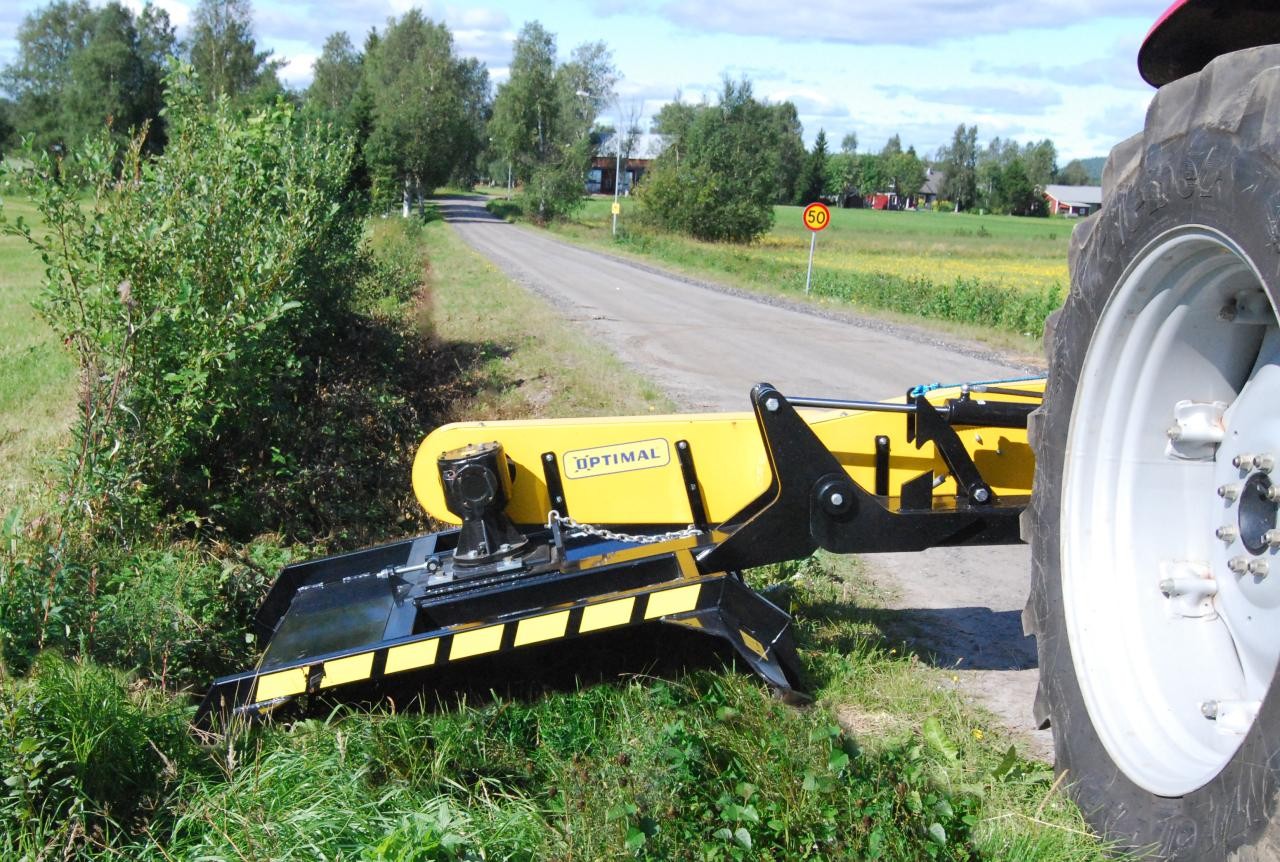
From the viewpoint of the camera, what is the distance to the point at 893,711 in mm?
4082

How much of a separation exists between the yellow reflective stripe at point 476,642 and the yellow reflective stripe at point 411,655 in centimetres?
6

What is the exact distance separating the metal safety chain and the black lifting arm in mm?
282

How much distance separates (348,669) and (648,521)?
121 cm

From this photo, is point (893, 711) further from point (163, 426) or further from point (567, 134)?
point (567, 134)

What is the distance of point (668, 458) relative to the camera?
408 centimetres

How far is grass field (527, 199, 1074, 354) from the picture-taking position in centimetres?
2139

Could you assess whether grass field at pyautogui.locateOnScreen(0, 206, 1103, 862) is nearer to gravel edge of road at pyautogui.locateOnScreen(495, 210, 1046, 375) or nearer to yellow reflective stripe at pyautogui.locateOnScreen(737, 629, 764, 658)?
yellow reflective stripe at pyautogui.locateOnScreen(737, 629, 764, 658)

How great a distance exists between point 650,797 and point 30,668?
211 cm

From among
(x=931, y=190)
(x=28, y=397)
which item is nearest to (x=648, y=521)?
(x=28, y=397)

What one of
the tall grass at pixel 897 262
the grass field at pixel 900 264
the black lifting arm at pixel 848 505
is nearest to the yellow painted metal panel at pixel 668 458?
the black lifting arm at pixel 848 505

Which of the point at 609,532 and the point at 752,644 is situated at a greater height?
the point at 609,532

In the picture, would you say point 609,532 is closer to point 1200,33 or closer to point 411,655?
point 411,655

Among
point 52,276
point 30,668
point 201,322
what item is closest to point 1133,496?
point 30,668

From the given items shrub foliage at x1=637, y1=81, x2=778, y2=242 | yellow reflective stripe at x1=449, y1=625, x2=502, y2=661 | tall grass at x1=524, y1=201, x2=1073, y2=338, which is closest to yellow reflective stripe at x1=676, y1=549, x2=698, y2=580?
yellow reflective stripe at x1=449, y1=625, x2=502, y2=661
